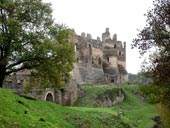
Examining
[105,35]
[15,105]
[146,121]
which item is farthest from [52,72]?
[105,35]

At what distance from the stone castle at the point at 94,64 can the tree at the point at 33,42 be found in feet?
52.1

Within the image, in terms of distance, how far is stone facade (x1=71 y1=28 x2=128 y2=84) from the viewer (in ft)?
213

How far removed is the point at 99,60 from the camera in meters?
73.1

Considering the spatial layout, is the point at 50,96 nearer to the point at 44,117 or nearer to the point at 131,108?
the point at 131,108

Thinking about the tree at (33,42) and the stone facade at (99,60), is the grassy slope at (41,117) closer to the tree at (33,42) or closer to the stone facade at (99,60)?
the tree at (33,42)

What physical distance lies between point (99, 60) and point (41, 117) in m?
52.1

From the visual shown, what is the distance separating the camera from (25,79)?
139 ft

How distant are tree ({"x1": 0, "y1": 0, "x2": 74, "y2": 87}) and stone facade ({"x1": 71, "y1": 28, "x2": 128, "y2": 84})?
28263 millimetres

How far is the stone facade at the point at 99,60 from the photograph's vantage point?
2559 inches

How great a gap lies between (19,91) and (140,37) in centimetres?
2085

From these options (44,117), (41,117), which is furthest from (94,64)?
(41,117)

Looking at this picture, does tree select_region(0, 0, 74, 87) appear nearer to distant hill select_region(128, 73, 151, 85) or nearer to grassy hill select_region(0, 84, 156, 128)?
grassy hill select_region(0, 84, 156, 128)

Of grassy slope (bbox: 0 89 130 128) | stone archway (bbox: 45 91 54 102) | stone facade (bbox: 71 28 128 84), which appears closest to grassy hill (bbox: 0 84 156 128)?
grassy slope (bbox: 0 89 130 128)

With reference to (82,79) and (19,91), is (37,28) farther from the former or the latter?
(82,79)
